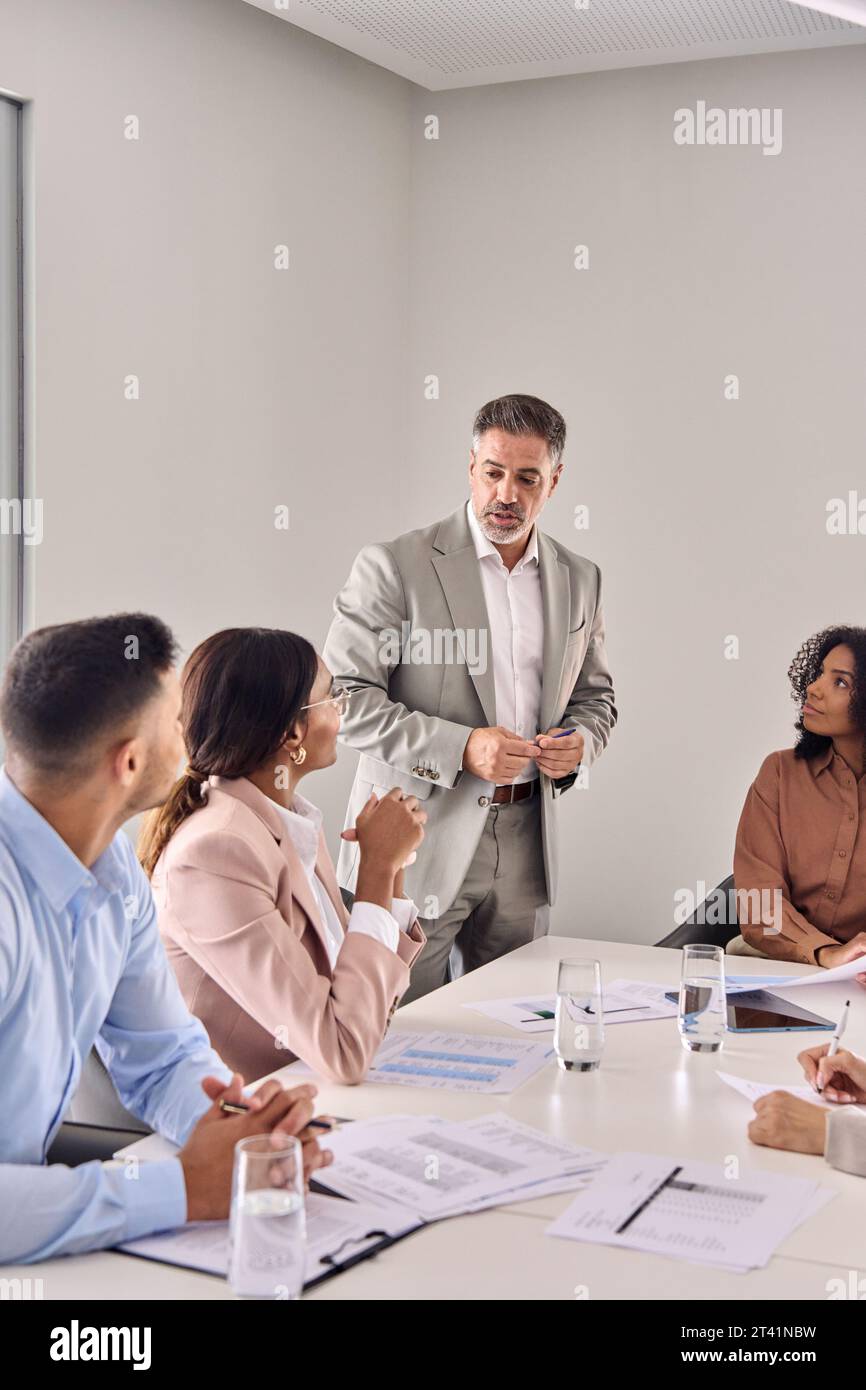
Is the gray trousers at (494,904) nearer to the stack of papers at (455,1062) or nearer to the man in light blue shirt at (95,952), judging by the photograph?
the stack of papers at (455,1062)

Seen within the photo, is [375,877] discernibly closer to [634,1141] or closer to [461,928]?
[634,1141]

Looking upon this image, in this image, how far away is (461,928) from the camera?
11.4 ft

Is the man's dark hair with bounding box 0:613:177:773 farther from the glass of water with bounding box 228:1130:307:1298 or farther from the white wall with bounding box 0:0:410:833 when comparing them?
the white wall with bounding box 0:0:410:833

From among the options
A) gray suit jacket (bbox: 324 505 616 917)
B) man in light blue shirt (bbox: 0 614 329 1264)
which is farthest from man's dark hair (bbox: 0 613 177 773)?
gray suit jacket (bbox: 324 505 616 917)

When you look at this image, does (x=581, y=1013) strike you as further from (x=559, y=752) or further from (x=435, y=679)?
(x=435, y=679)

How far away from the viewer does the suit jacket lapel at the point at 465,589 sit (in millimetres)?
3365

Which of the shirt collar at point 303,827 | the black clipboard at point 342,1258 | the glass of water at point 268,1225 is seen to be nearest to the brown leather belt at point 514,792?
the shirt collar at point 303,827

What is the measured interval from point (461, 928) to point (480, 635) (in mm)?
772

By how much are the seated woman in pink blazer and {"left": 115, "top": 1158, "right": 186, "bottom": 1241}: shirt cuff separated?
49cm

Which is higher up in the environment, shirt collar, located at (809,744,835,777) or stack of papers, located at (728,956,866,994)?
shirt collar, located at (809,744,835,777)

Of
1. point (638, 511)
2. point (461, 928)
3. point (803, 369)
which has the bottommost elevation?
point (461, 928)

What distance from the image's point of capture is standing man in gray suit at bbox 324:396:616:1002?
325 centimetres

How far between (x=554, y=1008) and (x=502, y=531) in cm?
141
